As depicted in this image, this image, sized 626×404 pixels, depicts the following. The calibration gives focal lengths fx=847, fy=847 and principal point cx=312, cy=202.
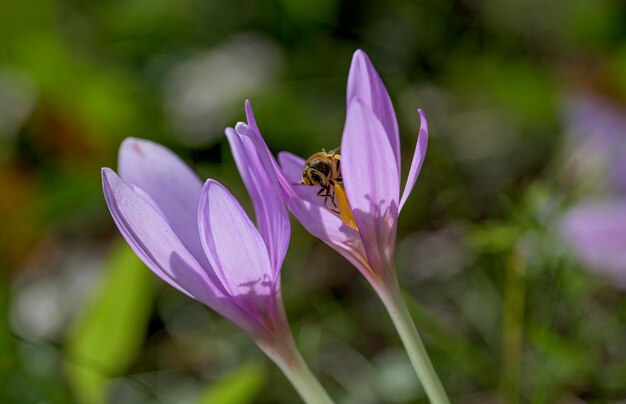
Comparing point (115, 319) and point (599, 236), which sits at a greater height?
point (599, 236)

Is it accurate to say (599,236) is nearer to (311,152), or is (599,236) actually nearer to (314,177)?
(314,177)

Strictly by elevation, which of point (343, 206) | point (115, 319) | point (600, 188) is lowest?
point (115, 319)

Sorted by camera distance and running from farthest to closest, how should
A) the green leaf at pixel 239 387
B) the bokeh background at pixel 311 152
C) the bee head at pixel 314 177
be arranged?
the bokeh background at pixel 311 152 → the green leaf at pixel 239 387 → the bee head at pixel 314 177

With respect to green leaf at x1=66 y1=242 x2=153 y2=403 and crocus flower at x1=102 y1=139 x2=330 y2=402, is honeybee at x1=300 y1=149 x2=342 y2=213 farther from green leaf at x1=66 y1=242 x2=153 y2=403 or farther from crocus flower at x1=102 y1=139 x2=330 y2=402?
green leaf at x1=66 y1=242 x2=153 y2=403

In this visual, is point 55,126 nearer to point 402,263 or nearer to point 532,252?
point 402,263

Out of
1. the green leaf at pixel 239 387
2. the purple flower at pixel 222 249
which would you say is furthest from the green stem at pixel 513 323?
the purple flower at pixel 222 249

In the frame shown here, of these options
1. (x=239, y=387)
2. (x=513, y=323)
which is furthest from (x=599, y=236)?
(x=239, y=387)

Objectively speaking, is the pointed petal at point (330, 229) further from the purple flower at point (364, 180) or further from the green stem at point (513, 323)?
the green stem at point (513, 323)
